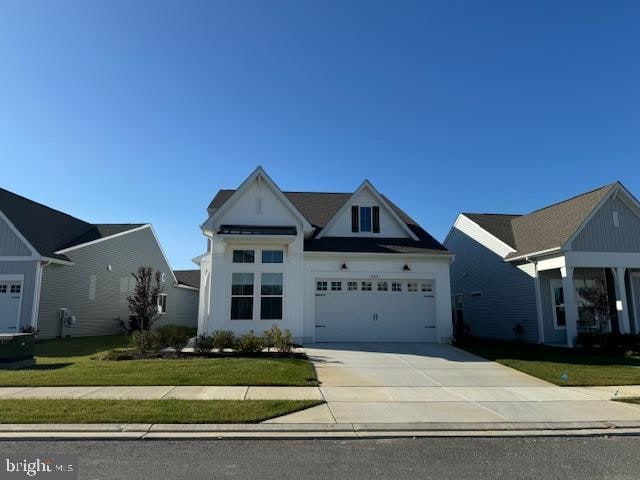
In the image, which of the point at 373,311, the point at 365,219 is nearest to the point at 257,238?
the point at 365,219

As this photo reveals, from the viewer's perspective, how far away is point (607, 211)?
19000 millimetres

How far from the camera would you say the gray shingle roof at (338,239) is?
1853 centimetres

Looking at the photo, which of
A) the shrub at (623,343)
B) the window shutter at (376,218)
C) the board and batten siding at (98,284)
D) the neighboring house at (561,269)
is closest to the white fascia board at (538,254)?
the neighboring house at (561,269)

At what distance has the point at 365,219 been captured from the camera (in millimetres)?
20094

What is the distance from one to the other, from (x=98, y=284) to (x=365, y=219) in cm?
1524

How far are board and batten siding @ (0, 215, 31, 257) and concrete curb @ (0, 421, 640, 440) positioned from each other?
51.7 ft

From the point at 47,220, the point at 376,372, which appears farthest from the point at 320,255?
the point at 47,220

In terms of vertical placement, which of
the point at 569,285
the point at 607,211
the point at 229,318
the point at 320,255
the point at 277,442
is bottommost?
the point at 277,442

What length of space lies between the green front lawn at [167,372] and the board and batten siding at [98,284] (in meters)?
8.31

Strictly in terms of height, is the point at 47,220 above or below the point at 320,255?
above

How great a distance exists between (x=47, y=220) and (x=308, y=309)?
15.4m

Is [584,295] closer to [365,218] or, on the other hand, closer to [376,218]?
[376,218]

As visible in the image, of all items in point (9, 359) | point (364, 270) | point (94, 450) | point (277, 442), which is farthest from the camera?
point (364, 270)

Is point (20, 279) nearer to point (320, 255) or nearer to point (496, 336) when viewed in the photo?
point (320, 255)
